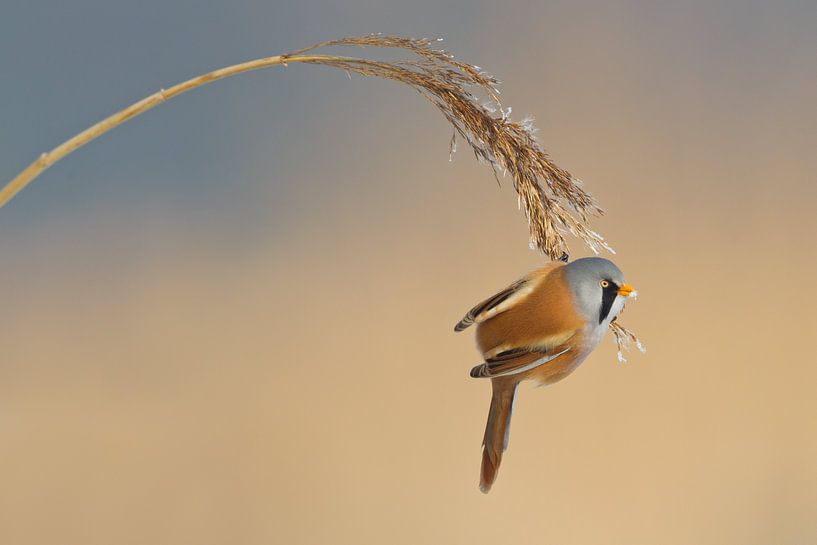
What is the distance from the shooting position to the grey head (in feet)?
1.88

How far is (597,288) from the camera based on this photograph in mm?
575

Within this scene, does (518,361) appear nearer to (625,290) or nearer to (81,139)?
(625,290)

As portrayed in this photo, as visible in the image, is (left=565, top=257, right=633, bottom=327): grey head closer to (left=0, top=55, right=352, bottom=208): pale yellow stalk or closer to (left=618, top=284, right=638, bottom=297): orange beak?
(left=618, top=284, right=638, bottom=297): orange beak

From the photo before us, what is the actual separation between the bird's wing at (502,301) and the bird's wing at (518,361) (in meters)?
0.04

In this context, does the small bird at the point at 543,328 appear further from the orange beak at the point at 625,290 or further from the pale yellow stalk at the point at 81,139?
the pale yellow stalk at the point at 81,139

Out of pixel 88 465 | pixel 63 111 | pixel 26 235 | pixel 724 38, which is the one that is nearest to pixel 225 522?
pixel 88 465

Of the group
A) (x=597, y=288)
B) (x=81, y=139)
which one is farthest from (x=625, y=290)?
(x=81, y=139)

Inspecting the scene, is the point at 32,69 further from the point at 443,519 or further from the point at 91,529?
the point at 443,519

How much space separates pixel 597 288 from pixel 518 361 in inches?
3.0

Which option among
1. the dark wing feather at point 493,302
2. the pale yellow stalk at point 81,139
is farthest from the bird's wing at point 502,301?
the pale yellow stalk at point 81,139

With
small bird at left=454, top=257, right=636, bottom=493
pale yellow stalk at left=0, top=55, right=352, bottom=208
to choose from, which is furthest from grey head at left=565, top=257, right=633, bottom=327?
pale yellow stalk at left=0, top=55, right=352, bottom=208

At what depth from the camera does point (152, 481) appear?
1615 mm

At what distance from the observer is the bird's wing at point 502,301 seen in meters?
0.60

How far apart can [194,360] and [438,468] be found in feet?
1.82
